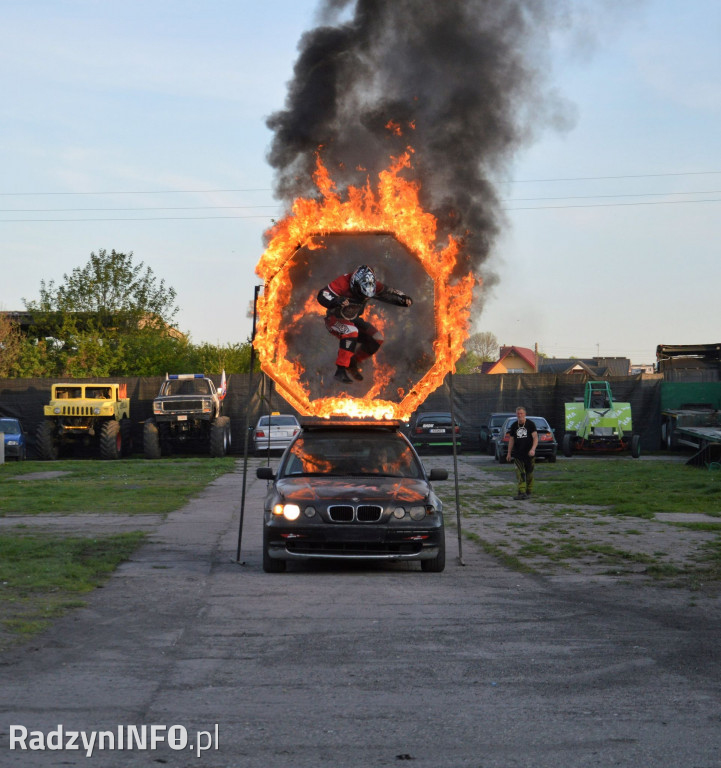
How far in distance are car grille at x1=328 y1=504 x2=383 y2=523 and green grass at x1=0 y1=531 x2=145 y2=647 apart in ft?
7.57

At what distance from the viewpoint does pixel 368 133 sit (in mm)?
16766

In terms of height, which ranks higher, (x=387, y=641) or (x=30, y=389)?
(x=30, y=389)

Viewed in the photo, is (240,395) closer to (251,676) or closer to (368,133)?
(368,133)

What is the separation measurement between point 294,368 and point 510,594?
5.24 metres

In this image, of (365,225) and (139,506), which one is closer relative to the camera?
(365,225)

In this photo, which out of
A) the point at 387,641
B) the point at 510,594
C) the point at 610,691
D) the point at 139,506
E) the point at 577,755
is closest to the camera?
the point at 577,755

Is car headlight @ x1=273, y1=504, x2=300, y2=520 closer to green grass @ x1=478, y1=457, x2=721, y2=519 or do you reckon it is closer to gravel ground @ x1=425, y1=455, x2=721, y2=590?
gravel ground @ x1=425, y1=455, x2=721, y2=590

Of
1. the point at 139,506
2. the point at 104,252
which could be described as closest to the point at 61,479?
the point at 139,506

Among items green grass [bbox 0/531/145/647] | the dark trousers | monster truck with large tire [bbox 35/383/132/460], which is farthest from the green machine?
green grass [bbox 0/531/145/647]

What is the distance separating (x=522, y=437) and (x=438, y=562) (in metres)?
9.20

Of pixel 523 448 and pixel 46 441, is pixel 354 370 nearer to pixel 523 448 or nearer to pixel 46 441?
pixel 523 448

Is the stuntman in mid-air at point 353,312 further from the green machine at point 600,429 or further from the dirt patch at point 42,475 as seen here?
the green machine at point 600,429

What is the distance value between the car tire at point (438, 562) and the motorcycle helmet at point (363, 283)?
334 cm

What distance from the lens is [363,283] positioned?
1248 centimetres
